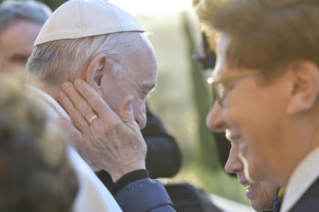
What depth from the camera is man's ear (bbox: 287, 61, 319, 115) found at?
1430 mm

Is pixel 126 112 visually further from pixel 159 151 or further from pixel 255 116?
pixel 159 151

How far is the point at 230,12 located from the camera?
155 cm

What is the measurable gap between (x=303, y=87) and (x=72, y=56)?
143 centimetres

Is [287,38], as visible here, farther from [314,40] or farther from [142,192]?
[142,192]

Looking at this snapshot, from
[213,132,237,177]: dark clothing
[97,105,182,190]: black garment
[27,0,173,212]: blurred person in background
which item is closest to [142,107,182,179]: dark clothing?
[97,105,182,190]: black garment

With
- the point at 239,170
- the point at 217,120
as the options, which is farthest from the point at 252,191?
the point at 217,120

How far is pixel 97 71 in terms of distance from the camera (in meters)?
2.46

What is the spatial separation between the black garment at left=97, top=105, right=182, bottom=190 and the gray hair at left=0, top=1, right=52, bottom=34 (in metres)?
1.45

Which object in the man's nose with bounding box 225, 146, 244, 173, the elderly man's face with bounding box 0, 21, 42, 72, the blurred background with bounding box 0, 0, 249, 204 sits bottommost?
the blurred background with bounding box 0, 0, 249, 204

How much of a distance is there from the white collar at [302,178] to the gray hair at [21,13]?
10.6 feet

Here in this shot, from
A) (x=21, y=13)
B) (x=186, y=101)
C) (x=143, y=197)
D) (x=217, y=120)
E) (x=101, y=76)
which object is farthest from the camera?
(x=186, y=101)

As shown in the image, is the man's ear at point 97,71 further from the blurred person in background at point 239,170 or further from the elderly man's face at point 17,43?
the elderly man's face at point 17,43

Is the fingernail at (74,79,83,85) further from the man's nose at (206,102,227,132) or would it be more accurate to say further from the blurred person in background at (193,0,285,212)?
the man's nose at (206,102,227,132)

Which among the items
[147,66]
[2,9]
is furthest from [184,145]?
[147,66]
